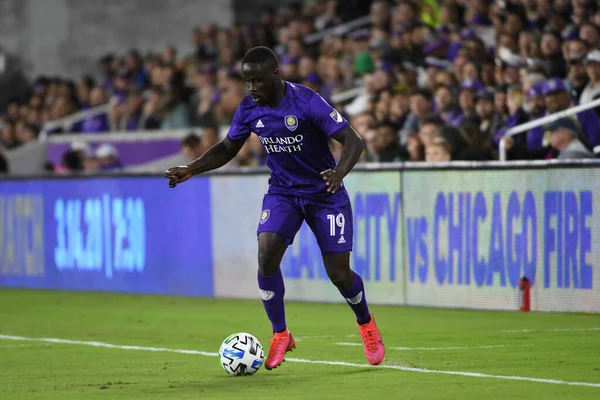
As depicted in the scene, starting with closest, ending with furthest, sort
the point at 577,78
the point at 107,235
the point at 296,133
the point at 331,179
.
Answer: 1. the point at 331,179
2. the point at 296,133
3. the point at 577,78
4. the point at 107,235

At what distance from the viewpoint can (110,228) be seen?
18.8 metres

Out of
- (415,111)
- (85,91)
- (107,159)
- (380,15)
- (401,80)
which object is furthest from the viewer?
(85,91)

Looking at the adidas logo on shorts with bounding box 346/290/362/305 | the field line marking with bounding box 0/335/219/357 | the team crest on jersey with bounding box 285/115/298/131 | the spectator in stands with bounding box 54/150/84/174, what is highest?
the team crest on jersey with bounding box 285/115/298/131

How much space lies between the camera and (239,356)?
9.42 metres

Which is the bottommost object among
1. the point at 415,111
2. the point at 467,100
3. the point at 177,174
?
the point at 177,174

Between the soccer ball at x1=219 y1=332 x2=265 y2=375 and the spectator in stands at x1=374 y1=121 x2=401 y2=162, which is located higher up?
the spectator in stands at x1=374 y1=121 x2=401 y2=162

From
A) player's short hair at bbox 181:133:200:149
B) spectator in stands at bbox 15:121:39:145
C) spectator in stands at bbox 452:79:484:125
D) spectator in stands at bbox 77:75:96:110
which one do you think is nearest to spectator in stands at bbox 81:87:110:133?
spectator in stands at bbox 77:75:96:110

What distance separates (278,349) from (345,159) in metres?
1.48

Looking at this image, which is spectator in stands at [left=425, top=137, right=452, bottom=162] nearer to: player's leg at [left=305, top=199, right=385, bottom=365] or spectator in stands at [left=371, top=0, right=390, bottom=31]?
player's leg at [left=305, top=199, right=385, bottom=365]

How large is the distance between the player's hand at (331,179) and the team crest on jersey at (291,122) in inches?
23.0

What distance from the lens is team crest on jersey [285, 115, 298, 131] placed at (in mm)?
9570

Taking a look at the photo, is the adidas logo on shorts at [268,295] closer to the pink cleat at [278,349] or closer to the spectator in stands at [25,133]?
the pink cleat at [278,349]

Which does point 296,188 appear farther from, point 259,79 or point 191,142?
point 191,142

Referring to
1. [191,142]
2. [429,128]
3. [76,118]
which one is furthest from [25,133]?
[429,128]
